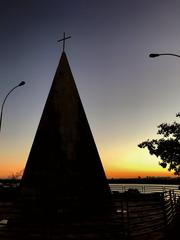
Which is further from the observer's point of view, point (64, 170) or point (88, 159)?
point (88, 159)

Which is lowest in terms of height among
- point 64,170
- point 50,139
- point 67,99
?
point 64,170

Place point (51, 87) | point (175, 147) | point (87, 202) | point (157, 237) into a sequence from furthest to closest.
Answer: point (175, 147) → point (51, 87) → point (87, 202) → point (157, 237)

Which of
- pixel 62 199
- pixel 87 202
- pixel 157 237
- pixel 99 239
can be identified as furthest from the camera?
pixel 87 202

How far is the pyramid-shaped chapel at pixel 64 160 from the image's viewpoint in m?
10.5

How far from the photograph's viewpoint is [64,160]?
11141 mm

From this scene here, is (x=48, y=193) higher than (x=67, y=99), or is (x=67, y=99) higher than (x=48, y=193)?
(x=67, y=99)

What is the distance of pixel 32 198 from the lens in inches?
409

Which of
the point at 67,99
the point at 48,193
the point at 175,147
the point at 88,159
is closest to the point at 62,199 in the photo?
the point at 48,193

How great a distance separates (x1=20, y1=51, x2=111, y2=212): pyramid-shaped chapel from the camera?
10492mm

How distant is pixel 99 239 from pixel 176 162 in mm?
19442

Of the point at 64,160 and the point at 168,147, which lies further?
the point at 168,147

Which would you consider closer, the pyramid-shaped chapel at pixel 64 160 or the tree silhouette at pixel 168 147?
the pyramid-shaped chapel at pixel 64 160

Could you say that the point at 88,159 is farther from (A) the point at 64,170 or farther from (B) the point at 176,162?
(B) the point at 176,162

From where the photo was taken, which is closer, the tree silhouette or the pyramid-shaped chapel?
the pyramid-shaped chapel
